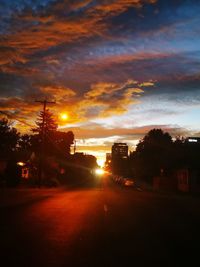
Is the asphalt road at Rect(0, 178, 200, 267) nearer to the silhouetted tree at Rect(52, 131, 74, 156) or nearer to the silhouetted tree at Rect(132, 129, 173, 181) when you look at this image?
the silhouetted tree at Rect(132, 129, 173, 181)

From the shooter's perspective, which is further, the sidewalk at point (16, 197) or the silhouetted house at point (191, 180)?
the silhouetted house at point (191, 180)

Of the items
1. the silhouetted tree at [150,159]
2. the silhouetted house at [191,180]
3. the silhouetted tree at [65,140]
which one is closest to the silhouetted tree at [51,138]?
the silhouetted tree at [65,140]

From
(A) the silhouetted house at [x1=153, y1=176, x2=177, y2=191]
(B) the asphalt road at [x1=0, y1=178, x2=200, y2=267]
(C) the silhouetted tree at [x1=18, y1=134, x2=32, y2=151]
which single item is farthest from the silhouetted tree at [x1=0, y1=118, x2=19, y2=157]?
(B) the asphalt road at [x1=0, y1=178, x2=200, y2=267]

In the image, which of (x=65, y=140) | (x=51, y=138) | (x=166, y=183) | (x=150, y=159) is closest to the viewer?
(x=166, y=183)

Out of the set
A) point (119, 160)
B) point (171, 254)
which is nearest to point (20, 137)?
point (119, 160)

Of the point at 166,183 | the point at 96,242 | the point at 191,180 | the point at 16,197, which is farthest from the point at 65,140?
the point at 96,242

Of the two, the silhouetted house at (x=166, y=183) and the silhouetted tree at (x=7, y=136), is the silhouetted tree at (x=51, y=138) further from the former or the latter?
the silhouetted house at (x=166, y=183)

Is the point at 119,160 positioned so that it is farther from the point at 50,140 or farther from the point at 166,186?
the point at 166,186

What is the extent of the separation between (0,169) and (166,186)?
91.8ft

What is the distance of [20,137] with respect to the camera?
109500 mm

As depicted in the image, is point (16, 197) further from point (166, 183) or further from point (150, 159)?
point (150, 159)

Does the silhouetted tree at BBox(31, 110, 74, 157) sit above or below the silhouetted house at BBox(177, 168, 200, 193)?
above

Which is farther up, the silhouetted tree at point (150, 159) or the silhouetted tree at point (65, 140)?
the silhouetted tree at point (65, 140)

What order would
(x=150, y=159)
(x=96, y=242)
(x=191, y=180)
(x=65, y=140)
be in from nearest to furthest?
1. (x=96, y=242)
2. (x=191, y=180)
3. (x=150, y=159)
4. (x=65, y=140)
